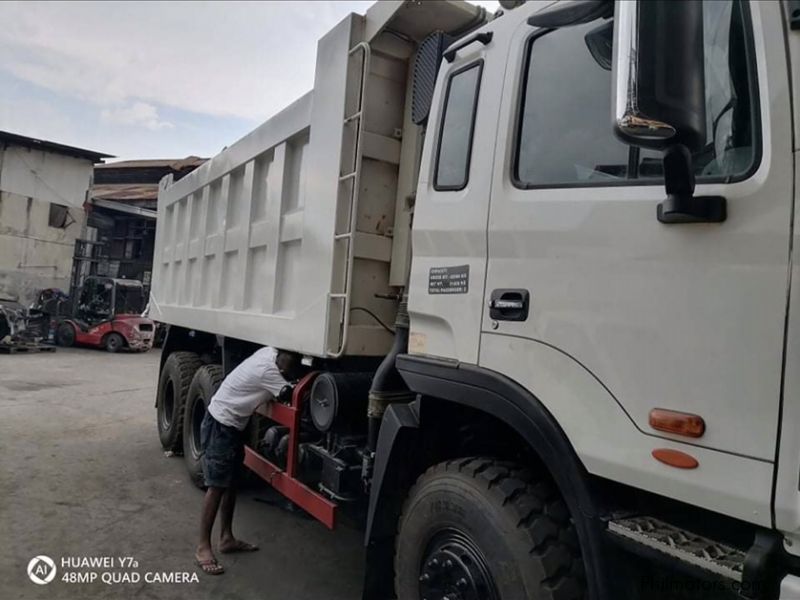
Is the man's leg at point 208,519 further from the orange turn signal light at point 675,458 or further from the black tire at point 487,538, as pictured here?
the orange turn signal light at point 675,458

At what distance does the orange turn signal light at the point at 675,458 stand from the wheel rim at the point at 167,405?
5576 mm

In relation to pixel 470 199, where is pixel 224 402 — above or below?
below

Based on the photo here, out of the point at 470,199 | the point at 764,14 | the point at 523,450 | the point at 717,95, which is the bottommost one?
the point at 523,450

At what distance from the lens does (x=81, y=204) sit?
19.9 metres

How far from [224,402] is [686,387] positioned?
10.2 feet

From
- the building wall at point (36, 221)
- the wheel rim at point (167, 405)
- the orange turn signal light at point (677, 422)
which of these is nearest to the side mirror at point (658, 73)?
the orange turn signal light at point (677, 422)

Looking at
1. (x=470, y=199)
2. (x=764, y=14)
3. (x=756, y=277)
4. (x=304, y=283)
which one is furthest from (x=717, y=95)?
(x=304, y=283)

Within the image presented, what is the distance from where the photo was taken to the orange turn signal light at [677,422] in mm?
1468

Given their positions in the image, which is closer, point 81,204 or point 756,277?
point 756,277

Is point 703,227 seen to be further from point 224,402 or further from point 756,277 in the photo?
point 224,402

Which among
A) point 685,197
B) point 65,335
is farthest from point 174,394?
point 65,335

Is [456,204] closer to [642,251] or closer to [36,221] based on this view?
[642,251]

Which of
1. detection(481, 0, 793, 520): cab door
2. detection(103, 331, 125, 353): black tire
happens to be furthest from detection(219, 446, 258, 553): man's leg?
detection(103, 331, 125, 353): black tire

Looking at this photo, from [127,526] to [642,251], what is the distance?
13.8 feet
